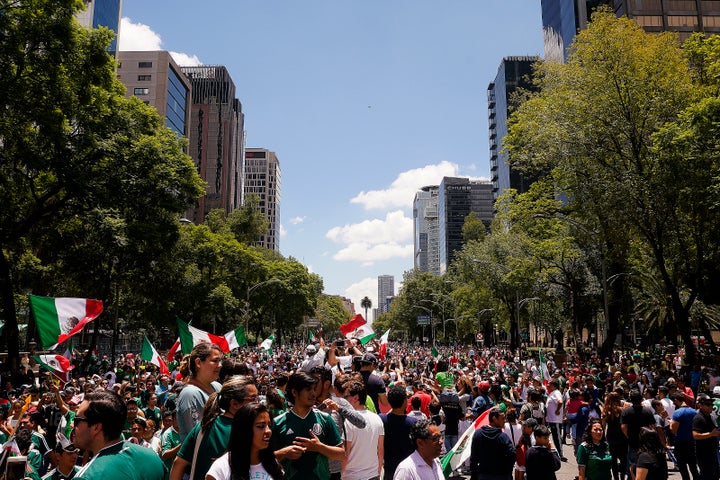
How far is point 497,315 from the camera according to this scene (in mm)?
68000

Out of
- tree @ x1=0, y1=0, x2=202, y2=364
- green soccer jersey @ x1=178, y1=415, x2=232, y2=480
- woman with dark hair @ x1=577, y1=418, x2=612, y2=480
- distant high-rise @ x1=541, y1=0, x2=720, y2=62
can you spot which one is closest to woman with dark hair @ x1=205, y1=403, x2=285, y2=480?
green soccer jersey @ x1=178, y1=415, x2=232, y2=480

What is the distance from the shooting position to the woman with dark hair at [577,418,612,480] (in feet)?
23.3

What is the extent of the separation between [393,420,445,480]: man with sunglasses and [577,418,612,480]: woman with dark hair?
3.55 m

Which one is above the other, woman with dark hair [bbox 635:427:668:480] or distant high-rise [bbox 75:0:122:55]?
distant high-rise [bbox 75:0:122:55]

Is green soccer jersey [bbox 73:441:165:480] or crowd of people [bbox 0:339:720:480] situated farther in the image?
crowd of people [bbox 0:339:720:480]

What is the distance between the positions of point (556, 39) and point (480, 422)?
99.1 meters

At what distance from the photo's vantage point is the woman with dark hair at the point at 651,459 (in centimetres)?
632

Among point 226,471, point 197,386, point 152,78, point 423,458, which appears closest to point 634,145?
point 423,458

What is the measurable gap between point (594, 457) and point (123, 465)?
20.0ft

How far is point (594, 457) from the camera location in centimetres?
716

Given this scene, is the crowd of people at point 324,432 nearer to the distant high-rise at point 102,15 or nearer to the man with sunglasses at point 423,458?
the man with sunglasses at point 423,458

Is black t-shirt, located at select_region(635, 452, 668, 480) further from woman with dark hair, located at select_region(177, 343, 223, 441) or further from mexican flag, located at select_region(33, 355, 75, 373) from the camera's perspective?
mexican flag, located at select_region(33, 355, 75, 373)

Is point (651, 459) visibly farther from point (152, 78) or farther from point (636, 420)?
point (152, 78)

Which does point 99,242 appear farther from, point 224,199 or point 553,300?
point 224,199
